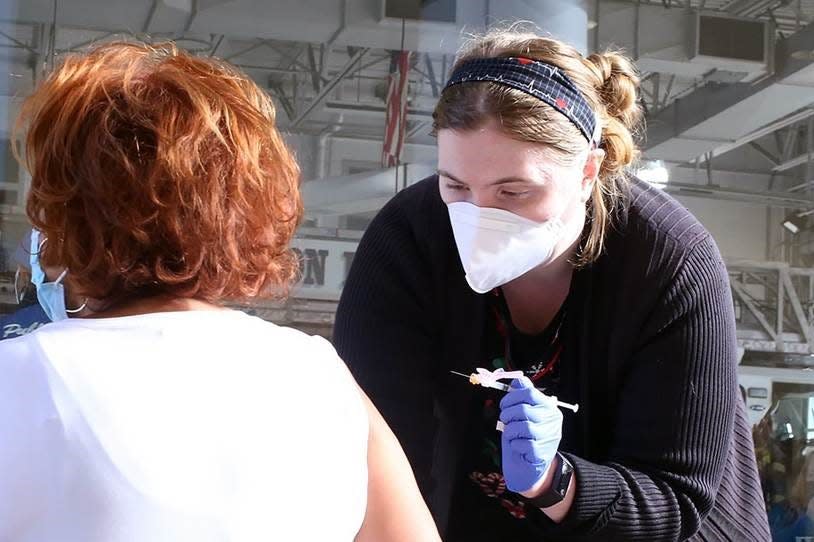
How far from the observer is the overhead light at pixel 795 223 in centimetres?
307

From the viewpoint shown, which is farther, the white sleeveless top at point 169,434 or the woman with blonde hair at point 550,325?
the woman with blonde hair at point 550,325

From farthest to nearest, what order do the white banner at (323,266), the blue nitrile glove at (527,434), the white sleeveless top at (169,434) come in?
the white banner at (323,266) → the blue nitrile glove at (527,434) → the white sleeveless top at (169,434)

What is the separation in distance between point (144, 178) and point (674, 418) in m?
0.84

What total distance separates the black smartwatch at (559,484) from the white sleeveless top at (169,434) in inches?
20.4

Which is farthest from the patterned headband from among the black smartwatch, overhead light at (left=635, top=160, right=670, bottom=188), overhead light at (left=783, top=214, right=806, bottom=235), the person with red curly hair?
overhead light at (left=783, top=214, right=806, bottom=235)

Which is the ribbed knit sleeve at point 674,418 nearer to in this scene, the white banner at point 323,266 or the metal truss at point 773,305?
the white banner at point 323,266

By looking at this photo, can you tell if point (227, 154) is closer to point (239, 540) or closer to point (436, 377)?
point (239, 540)

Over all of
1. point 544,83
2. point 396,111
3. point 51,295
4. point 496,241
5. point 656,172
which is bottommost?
point 51,295

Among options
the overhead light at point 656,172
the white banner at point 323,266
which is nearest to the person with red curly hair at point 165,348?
the white banner at point 323,266

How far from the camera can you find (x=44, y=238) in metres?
0.86

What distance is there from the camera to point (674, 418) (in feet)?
4.52

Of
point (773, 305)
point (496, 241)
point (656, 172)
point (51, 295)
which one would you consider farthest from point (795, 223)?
point (51, 295)

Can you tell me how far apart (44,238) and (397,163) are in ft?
6.53

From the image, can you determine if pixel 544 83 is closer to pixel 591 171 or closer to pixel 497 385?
pixel 591 171
